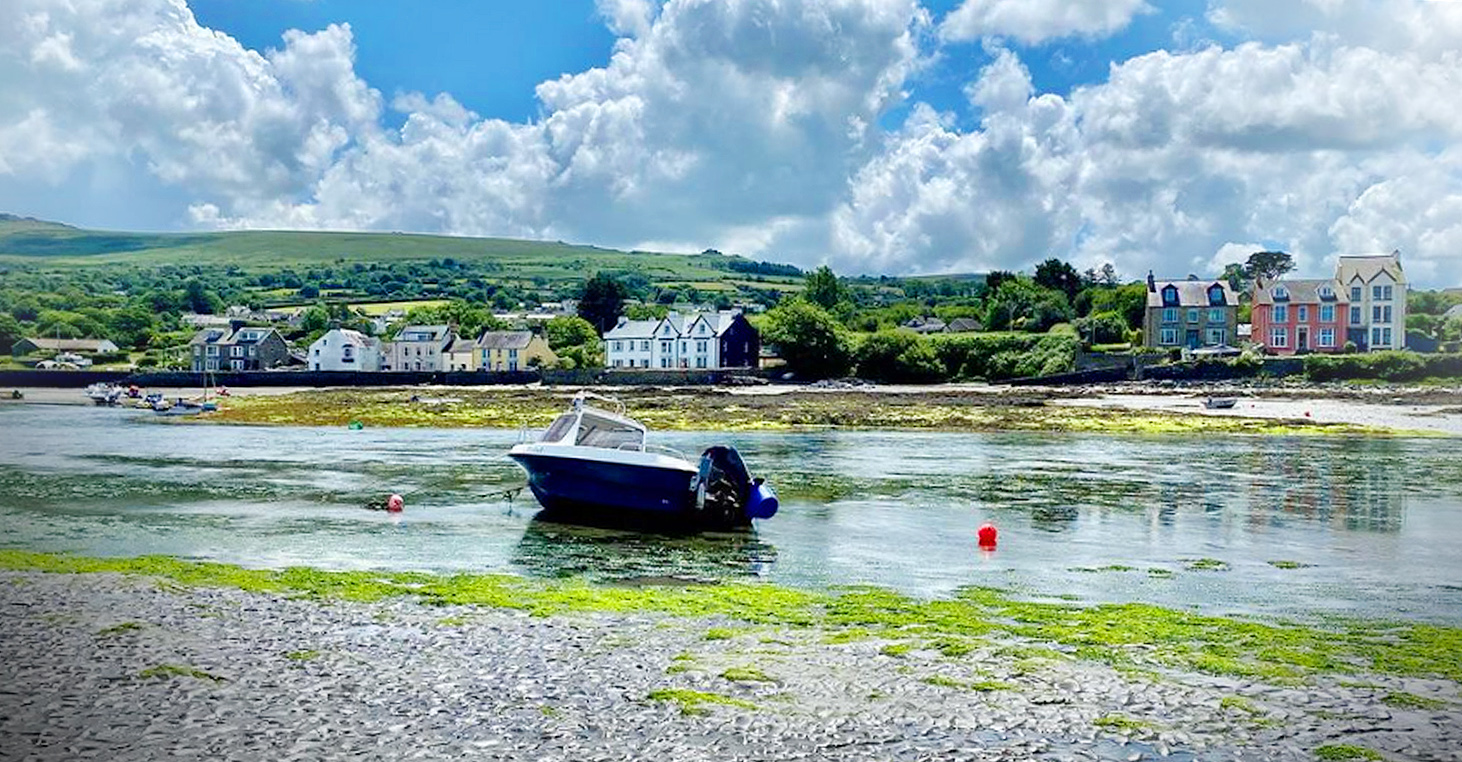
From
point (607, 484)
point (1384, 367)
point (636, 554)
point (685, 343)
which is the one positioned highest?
point (685, 343)

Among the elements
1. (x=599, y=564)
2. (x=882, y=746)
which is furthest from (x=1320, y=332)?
(x=882, y=746)

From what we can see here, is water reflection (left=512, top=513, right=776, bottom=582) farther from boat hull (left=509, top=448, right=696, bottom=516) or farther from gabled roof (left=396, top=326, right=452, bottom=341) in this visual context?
gabled roof (left=396, top=326, right=452, bottom=341)

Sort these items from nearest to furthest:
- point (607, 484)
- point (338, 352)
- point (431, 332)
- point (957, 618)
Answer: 1. point (957, 618)
2. point (607, 484)
3. point (338, 352)
4. point (431, 332)

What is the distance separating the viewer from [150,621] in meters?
14.2

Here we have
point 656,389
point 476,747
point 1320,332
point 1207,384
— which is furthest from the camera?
point 1320,332

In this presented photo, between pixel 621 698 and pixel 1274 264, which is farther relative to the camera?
pixel 1274 264

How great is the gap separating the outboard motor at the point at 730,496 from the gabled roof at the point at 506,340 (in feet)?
334

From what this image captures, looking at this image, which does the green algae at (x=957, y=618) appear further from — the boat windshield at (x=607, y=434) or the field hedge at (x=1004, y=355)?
the field hedge at (x=1004, y=355)

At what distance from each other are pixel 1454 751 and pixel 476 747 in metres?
8.04

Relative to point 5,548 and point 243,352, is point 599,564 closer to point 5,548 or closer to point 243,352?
point 5,548

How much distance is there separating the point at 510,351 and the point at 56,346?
140 ft

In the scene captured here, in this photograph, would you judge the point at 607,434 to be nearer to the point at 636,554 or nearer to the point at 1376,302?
the point at 636,554

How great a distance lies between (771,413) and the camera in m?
66.4

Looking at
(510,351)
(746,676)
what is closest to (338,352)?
(510,351)
